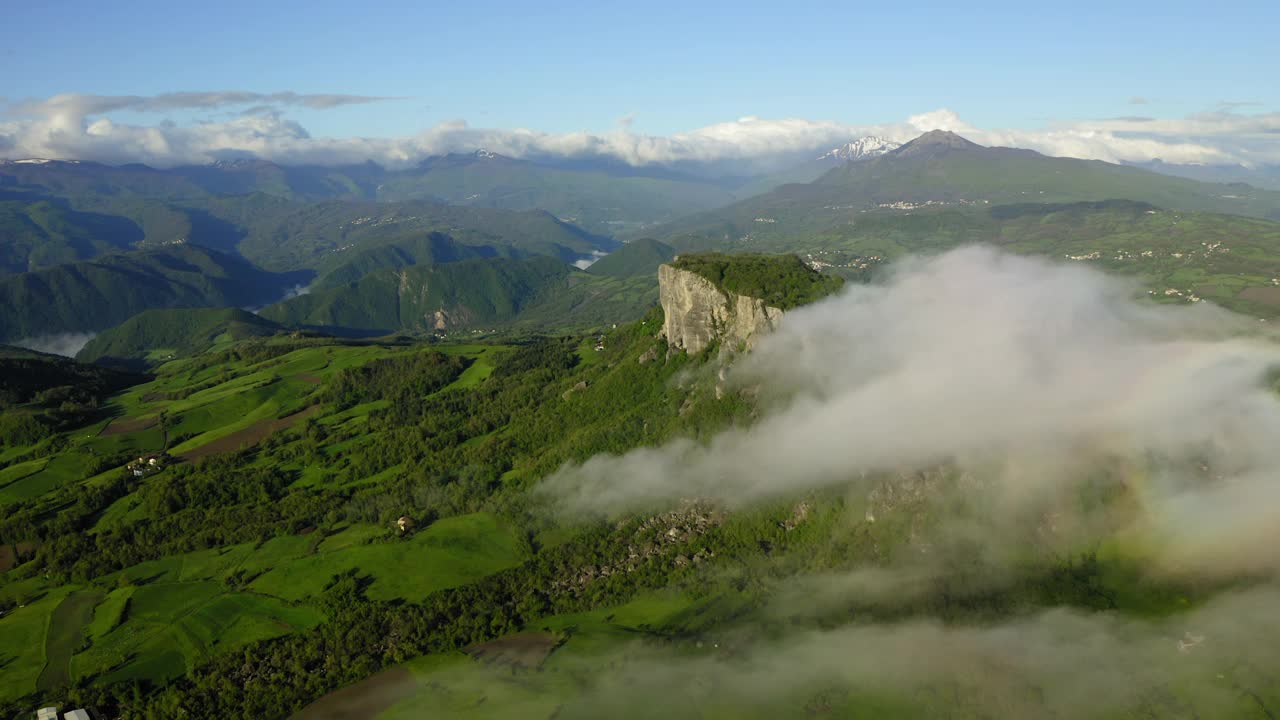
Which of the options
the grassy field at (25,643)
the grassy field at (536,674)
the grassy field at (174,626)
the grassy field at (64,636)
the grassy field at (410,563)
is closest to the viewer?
the grassy field at (536,674)

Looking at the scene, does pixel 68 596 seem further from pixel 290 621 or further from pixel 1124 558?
pixel 1124 558

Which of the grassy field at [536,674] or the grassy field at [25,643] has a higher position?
the grassy field at [25,643]

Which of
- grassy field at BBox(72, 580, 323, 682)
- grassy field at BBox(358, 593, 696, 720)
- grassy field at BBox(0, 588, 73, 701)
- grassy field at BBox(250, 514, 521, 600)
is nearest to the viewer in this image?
grassy field at BBox(358, 593, 696, 720)

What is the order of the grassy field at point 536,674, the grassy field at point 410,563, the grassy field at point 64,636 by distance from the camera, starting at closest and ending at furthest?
the grassy field at point 536,674, the grassy field at point 64,636, the grassy field at point 410,563

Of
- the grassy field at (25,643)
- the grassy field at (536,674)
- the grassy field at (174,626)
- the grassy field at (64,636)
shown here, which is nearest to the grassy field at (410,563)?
the grassy field at (174,626)

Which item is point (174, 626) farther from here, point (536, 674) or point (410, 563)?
point (536, 674)

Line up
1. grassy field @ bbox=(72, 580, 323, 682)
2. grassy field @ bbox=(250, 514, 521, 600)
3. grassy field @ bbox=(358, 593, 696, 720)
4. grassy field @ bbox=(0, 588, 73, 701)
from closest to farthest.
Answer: grassy field @ bbox=(358, 593, 696, 720) < grassy field @ bbox=(0, 588, 73, 701) < grassy field @ bbox=(72, 580, 323, 682) < grassy field @ bbox=(250, 514, 521, 600)

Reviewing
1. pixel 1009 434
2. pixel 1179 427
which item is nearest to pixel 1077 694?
pixel 1009 434

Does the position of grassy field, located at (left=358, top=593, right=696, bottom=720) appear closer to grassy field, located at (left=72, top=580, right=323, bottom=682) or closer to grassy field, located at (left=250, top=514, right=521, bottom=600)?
grassy field, located at (left=250, top=514, right=521, bottom=600)

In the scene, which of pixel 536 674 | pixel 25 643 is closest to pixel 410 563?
pixel 536 674

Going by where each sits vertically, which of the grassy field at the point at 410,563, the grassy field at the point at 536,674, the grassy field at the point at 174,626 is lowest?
the grassy field at the point at 536,674

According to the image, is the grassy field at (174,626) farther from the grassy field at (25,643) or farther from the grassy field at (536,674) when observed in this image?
the grassy field at (536,674)

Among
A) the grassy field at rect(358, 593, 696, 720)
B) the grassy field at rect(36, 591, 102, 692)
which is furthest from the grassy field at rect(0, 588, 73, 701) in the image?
the grassy field at rect(358, 593, 696, 720)
